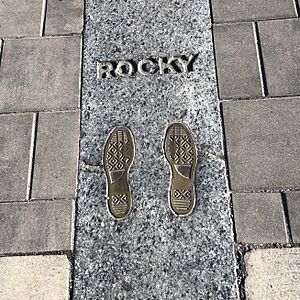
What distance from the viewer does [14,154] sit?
2.89 metres

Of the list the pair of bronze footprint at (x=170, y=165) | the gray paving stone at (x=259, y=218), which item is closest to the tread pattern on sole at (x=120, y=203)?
the pair of bronze footprint at (x=170, y=165)

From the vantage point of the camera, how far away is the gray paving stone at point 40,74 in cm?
305

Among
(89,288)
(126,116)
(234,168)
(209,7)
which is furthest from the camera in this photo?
(209,7)

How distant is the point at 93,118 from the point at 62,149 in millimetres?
293

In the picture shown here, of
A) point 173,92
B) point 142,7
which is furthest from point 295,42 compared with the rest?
point 142,7

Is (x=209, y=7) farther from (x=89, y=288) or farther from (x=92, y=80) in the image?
(x=89, y=288)

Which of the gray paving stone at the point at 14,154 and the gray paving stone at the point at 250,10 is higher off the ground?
the gray paving stone at the point at 250,10

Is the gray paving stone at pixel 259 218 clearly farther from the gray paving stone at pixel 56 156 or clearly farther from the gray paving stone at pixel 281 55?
the gray paving stone at pixel 56 156

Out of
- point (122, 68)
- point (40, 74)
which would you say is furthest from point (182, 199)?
point (40, 74)

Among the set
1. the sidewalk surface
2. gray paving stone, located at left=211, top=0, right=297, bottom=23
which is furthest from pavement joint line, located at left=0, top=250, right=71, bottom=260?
gray paving stone, located at left=211, top=0, right=297, bottom=23

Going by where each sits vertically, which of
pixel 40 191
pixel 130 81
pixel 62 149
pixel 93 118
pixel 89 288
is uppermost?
pixel 130 81

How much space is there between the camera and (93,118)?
298 centimetres

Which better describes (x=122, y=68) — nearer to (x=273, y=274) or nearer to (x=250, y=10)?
(x=250, y=10)

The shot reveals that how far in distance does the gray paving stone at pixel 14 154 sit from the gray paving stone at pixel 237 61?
131cm
